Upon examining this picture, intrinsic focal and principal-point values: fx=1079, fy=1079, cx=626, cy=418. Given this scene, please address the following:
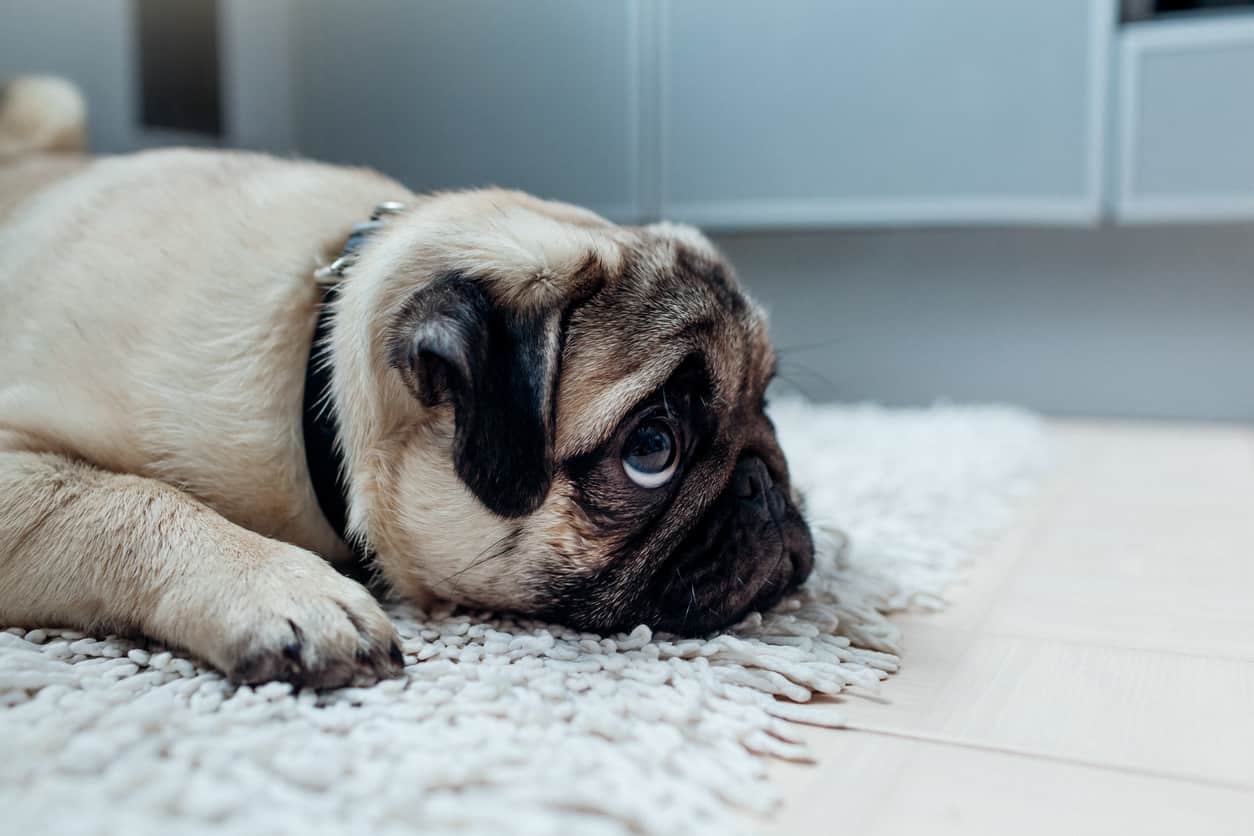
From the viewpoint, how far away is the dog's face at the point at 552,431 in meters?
1.51

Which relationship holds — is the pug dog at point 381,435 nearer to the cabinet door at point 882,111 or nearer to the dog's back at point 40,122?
the dog's back at point 40,122

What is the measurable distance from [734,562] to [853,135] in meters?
2.69

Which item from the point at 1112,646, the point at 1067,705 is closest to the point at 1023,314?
the point at 1112,646

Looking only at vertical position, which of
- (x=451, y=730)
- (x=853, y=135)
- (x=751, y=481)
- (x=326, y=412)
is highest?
(x=853, y=135)

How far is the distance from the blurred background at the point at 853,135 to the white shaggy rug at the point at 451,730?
2430mm

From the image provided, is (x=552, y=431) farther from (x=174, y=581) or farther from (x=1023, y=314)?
(x=1023, y=314)

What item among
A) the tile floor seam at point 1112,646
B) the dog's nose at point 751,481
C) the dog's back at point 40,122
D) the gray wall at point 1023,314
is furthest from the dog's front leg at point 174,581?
the gray wall at point 1023,314

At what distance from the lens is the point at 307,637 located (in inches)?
54.7

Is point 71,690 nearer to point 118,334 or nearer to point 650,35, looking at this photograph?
point 118,334

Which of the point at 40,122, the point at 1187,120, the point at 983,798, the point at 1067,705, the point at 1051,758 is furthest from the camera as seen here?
the point at 1187,120

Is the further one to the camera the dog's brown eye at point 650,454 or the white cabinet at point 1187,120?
the white cabinet at point 1187,120

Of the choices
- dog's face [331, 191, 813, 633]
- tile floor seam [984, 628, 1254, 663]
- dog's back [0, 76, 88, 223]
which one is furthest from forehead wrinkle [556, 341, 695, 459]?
dog's back [0, 76, 88, 223]

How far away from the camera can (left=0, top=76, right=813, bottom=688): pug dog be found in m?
1.49

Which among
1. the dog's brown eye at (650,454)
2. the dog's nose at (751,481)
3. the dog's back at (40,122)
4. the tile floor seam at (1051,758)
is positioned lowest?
the tile floor seam at (1051,758)
